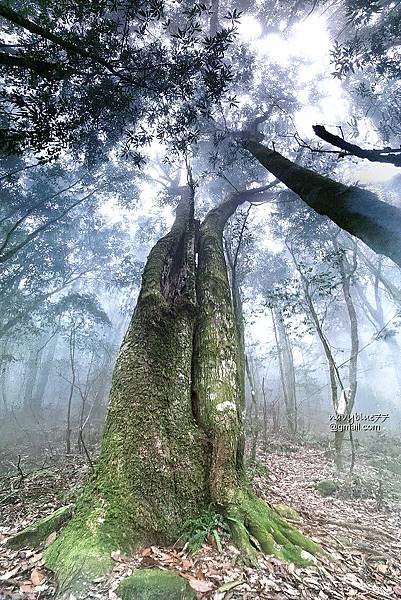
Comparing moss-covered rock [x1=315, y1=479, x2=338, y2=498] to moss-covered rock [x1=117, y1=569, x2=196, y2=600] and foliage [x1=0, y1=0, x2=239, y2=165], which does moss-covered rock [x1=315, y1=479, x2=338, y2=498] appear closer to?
moss-covered rock [x1=117, y1=569, x2=196, y2=600]

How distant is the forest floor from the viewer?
329cm

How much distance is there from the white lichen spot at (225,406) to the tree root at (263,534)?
1036 millimetres

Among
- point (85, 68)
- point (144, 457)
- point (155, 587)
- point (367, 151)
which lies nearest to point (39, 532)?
point (144, 457)

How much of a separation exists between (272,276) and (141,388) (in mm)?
19414

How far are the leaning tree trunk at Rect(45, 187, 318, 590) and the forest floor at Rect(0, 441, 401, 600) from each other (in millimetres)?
206

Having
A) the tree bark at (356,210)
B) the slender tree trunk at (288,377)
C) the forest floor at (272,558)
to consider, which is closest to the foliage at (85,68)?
the tree bark at (356,210)

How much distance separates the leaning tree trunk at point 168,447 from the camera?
380 cm

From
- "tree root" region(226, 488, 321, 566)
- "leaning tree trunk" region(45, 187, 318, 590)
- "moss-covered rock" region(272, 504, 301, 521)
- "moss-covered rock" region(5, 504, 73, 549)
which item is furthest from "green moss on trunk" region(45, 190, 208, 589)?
"moss-covered rock" region(272, 504, 301, 521)

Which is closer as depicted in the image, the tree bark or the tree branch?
the tree branch

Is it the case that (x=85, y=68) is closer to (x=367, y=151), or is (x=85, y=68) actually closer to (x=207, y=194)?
(x=367, y=151)

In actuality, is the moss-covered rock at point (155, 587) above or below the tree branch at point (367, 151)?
below

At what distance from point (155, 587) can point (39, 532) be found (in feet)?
6.01

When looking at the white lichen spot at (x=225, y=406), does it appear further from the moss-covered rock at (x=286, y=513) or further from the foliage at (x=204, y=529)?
the moss-covered rock at (x=286, y=513)

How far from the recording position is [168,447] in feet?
14.9
